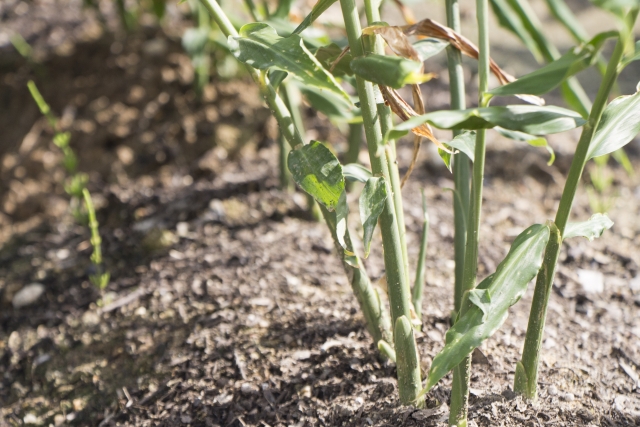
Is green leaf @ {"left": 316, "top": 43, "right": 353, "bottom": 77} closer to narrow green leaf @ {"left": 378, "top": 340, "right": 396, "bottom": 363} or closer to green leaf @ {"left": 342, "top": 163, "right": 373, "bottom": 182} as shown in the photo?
green leaf @ {"left": 342, "top": 163, "right": 373, "bottom": 182}

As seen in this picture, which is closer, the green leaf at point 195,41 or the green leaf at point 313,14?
the green leaf at point 313,14

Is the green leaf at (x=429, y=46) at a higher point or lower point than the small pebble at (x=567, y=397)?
higher

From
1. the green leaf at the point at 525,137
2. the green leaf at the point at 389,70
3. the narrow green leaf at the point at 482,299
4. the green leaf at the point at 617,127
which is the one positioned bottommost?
the narrow green leaf at the point at 482,299

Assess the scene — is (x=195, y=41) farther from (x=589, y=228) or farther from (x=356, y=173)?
(x=589, y=228)

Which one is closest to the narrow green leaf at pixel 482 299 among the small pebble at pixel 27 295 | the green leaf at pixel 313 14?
the green leaf at pixel 313 14

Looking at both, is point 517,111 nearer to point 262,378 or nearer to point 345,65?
point 345,65

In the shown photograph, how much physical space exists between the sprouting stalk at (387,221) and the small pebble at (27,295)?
843 mm

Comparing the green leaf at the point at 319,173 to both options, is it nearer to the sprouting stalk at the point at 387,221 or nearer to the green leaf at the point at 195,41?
the sprouting stalk at the point at 387,221

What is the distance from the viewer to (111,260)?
129cm

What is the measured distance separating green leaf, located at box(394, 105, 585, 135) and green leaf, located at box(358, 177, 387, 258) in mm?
120

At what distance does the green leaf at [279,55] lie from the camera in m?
0.57

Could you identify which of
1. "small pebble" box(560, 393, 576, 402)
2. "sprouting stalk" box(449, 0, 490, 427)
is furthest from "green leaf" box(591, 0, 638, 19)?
"small pebble" box(560, 393, 576, 402)

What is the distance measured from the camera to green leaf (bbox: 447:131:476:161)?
0.63 meters

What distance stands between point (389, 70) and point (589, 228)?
0.30m
